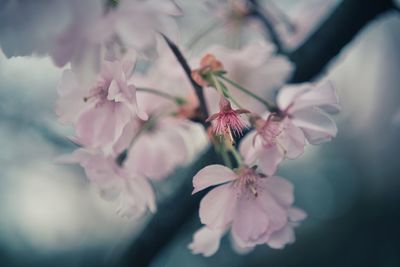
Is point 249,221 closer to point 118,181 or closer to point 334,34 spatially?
point 118,181

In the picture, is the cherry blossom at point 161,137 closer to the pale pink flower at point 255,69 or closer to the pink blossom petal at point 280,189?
the pale pink flower at point 255,69

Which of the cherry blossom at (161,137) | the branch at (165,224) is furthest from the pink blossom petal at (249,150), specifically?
the branch at (165,224)

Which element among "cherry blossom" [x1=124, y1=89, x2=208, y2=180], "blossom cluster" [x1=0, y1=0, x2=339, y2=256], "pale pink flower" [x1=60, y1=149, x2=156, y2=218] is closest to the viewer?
"blossom cluster" [x1=0, y1=0, x2=339, y2=256]

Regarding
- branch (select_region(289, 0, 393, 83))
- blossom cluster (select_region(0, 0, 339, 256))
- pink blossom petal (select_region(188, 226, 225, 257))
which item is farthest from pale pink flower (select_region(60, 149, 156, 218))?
branch (select_region(289, 0, 393, 83))

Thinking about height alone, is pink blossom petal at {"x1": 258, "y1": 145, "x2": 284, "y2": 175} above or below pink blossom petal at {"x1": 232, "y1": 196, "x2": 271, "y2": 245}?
above

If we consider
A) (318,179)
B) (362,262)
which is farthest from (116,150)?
(318,179)

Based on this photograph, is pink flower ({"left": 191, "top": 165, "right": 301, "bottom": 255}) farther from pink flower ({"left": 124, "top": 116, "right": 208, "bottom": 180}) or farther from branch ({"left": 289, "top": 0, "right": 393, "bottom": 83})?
branch ({"left": 289, "top": 0, "right": 393, "bottom": 83})
